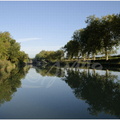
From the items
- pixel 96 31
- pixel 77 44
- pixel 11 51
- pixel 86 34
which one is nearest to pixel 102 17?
pixel 96 31

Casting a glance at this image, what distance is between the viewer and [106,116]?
300 inches

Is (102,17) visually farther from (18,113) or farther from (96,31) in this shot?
(18,113)

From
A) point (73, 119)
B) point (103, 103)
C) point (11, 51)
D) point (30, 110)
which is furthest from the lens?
point (11, 51)

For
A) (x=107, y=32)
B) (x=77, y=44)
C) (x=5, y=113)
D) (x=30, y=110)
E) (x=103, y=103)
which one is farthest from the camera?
(x=77, y=44)

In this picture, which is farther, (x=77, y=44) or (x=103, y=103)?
(x=77, y=44)

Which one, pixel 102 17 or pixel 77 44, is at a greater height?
pixel 102 17

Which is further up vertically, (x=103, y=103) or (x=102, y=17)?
(x=102, y=17)

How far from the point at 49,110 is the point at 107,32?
54.6m

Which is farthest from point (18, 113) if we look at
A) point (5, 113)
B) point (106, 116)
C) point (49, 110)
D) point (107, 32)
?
point (107, 32)

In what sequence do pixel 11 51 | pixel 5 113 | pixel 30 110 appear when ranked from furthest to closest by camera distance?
1. pixel 11 51
2. pixel 30 110
3. pixel 5 113

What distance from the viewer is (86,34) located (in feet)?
231

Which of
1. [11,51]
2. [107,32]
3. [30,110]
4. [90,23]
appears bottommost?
[30,110]

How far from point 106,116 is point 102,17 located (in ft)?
191

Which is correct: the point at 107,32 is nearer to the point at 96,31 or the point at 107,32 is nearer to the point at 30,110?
the point at 96,31
